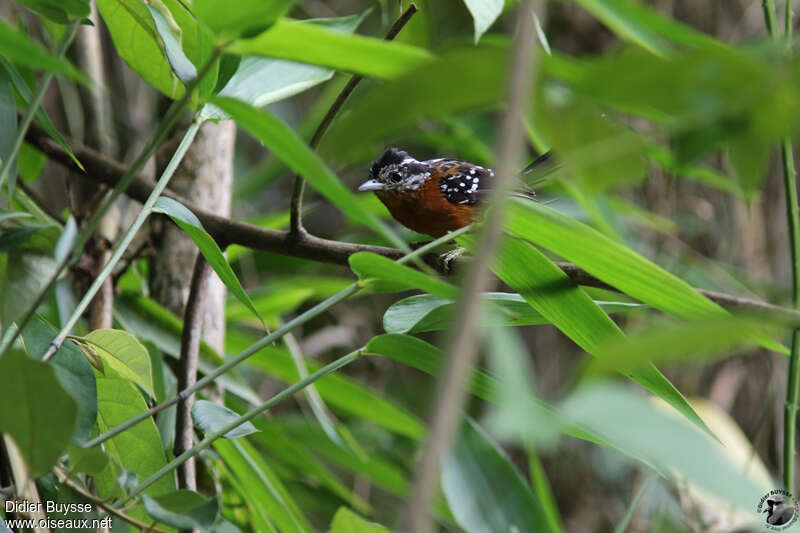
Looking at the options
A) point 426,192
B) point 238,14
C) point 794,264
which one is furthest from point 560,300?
point 426,192

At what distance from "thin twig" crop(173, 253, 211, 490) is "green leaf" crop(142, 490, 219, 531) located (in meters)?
0.25

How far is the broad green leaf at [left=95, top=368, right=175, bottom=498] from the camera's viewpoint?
875 mm

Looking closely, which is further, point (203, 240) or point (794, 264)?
point (794, 264)

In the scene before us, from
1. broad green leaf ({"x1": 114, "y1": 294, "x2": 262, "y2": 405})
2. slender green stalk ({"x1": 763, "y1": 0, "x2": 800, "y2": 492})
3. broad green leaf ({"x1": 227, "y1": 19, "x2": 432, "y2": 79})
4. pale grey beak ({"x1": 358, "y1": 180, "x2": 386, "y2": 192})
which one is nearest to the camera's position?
broad green leaf ({"x1": 227, "y1": 19, "x2": 432, "y2": 79})

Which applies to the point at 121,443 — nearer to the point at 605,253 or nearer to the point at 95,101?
the point at 605,253

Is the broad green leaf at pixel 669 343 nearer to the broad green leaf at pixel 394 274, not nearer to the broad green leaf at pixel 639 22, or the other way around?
the broad green leaf at pixel 394 274

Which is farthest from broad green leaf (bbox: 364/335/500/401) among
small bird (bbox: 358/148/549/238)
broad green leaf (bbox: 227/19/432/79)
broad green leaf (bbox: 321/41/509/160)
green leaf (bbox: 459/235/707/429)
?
small bird (bbox: 358/148/549/238)

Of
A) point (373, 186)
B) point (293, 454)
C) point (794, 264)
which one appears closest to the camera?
point (794, 264)

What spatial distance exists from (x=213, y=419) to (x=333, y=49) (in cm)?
46

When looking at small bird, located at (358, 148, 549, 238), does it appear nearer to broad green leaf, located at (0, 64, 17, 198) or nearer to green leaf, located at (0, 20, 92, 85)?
broad green leaf, located at (0, 64, 17, 198)

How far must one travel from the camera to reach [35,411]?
0.57 m

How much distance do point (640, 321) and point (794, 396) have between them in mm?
1512

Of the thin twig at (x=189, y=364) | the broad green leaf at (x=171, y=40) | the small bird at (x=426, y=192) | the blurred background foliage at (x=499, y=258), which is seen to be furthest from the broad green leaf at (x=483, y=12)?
the small bird at (x=426, y=192)

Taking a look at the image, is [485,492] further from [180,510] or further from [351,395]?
[351,395]
